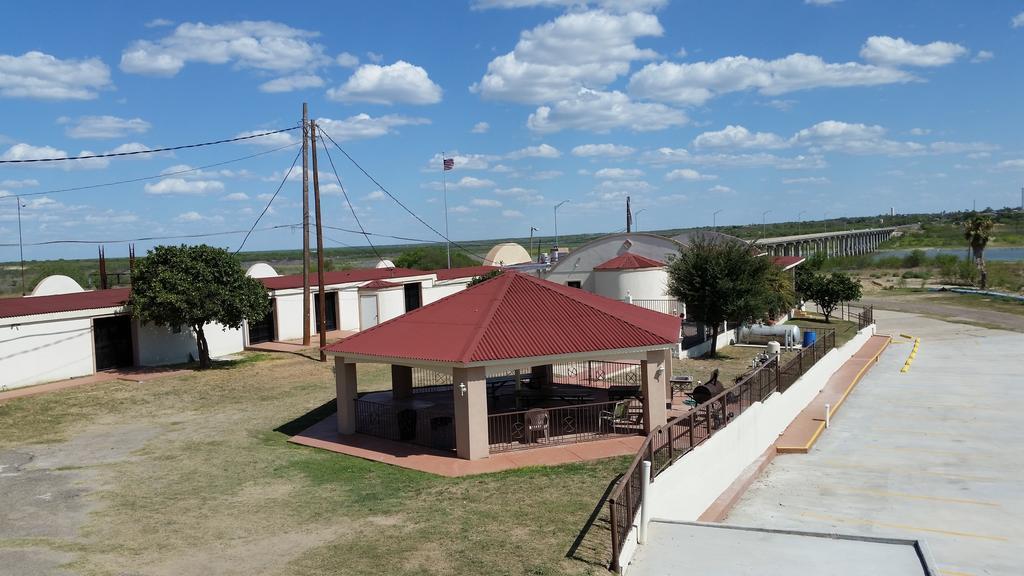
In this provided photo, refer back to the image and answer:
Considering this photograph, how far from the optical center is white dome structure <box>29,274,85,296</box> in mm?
34487

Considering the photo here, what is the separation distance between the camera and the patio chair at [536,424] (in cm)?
1681

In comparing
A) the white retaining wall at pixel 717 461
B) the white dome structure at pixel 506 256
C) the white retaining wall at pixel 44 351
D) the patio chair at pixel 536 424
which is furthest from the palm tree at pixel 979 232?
the white retaining wall at pixel 44 351

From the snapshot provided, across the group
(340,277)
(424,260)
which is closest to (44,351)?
(340,277)

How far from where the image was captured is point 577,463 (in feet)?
50.5

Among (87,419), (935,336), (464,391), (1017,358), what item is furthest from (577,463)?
(935,336)

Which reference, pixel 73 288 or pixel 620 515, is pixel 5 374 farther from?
pixel 620 515

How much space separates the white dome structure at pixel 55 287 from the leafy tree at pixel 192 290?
1038 cm

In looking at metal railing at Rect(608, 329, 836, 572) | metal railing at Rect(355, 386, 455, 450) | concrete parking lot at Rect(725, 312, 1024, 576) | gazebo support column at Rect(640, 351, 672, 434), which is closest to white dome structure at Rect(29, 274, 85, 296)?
metal railing at Rect(355, 386, 455, 450)

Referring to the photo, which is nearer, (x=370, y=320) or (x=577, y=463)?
(x=577, y=463)

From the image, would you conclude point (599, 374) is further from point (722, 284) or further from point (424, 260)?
point (424, 260)

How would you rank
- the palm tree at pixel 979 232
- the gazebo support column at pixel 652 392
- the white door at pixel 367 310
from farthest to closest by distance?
1. the palm tree at pixel 979 232
2. the white door at pixel 367 310
3. the gazebo support column at pixel 652 392

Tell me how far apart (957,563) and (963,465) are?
23.3 ft

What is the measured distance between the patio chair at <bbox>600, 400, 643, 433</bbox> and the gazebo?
2cm

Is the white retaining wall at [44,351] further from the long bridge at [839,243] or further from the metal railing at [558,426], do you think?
the long bridge at [839,243]
